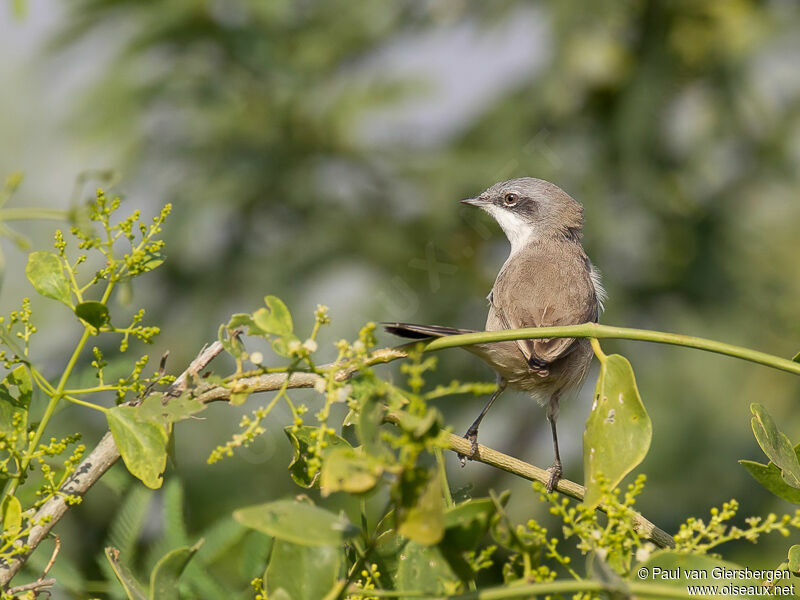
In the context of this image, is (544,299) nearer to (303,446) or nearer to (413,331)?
(413,331)

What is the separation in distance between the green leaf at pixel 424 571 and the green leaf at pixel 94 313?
605mm

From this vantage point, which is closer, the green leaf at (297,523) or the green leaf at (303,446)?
the green leaf at (297,523)

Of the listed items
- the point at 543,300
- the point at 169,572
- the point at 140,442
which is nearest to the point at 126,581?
the point at 169,572

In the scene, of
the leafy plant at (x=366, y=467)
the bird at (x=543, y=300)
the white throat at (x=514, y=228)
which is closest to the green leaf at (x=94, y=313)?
the leafy plant at (x=366, y=467)

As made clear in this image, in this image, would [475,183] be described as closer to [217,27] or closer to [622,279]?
[622,279]

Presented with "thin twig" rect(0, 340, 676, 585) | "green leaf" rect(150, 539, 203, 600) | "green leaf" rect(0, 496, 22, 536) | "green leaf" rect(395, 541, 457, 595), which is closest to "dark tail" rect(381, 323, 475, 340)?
"thin twig" rect(0, 340, 676, 585)

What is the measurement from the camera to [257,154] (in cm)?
593

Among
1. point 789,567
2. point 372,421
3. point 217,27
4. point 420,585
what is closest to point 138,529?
point 420,585

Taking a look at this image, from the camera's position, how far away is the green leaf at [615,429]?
1468 mm

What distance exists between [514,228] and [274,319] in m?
3.20

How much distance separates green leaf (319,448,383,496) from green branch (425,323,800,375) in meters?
0.42

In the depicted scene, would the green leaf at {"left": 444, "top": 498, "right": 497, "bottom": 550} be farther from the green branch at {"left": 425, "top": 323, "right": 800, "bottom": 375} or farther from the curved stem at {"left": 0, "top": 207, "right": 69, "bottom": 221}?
the curved stem at {"left": 0, "top": 207, "right": 69, "bottom": 221}

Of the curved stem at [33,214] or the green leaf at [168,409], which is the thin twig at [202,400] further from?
the curved stem at [33,214]

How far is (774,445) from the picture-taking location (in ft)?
5.08
